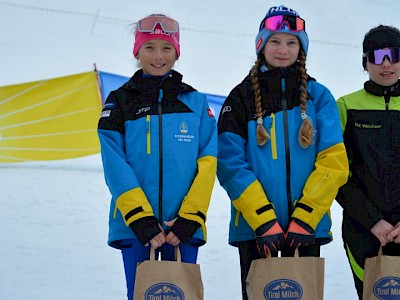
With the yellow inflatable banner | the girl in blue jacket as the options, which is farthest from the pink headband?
the yellow inflatable banner

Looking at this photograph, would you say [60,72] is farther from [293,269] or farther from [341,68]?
[293,269]

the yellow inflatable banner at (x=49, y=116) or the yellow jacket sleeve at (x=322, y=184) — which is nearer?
the yellow jacket sleeve at (x=322, y=184)

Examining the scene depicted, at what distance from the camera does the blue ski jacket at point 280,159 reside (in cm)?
234

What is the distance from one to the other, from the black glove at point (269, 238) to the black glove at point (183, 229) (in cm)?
23

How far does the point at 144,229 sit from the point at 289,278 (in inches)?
20.2

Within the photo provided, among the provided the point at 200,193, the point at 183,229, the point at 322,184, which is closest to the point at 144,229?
the point at 183,229

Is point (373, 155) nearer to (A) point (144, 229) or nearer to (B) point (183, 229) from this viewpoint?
(B) point (183, 229)

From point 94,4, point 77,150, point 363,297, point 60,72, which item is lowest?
point 363,297

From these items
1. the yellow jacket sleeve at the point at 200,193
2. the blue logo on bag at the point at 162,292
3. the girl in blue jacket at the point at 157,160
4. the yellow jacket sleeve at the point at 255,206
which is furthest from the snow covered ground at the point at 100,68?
the blue logo on bag at the point at 162,292

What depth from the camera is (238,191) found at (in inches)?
92.9

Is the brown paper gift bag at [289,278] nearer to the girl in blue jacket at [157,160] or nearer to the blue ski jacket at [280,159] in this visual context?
the blue ski jacket at [280,159]

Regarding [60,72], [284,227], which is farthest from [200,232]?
[60,72]

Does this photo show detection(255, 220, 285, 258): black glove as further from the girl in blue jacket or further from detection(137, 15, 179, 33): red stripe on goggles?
detection(137, 15, 179, 33): red stripe on goggles

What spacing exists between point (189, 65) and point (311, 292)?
9516mm
